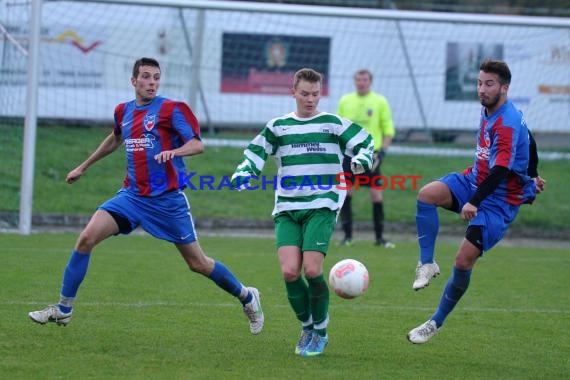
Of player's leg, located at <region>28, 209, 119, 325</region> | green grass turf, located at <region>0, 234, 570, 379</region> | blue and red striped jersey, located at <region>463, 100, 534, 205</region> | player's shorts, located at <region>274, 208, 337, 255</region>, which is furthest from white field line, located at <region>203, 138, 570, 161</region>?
player's shorts, located at <region>274, 208, 337, 255</region>

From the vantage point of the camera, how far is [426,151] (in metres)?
17.4

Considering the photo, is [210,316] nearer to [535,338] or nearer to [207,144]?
[535,338]

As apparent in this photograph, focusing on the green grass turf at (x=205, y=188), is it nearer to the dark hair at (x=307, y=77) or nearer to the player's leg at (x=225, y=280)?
the player's leg at (x=225, y=280)

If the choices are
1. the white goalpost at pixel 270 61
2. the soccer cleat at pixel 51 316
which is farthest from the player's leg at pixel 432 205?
the white goalpost at pixel 270 61

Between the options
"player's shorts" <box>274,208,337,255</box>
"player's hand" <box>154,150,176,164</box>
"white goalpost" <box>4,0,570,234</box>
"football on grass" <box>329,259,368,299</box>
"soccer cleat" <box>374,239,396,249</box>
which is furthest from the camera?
"white goalpost" <box>4,0,570,234</box>

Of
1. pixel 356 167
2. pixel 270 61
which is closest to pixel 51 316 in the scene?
pixel 356 167

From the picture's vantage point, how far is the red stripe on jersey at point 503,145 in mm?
6418

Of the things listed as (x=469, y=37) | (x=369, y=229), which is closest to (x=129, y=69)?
(x=369, y=229)

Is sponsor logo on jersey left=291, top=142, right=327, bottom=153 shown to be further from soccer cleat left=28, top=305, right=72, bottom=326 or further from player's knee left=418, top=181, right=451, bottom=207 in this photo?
soccer cleat left=28, top=305, right=72, bottom=326

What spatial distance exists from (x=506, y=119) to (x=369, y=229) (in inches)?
347

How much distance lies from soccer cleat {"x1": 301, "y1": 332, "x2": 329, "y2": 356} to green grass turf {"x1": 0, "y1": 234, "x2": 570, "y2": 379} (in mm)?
97

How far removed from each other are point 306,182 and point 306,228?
1.07 ft

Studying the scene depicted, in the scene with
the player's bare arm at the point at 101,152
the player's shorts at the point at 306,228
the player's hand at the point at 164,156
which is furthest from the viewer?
the player's bare arm at the point at 101,152

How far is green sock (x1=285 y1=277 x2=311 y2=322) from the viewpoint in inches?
254
